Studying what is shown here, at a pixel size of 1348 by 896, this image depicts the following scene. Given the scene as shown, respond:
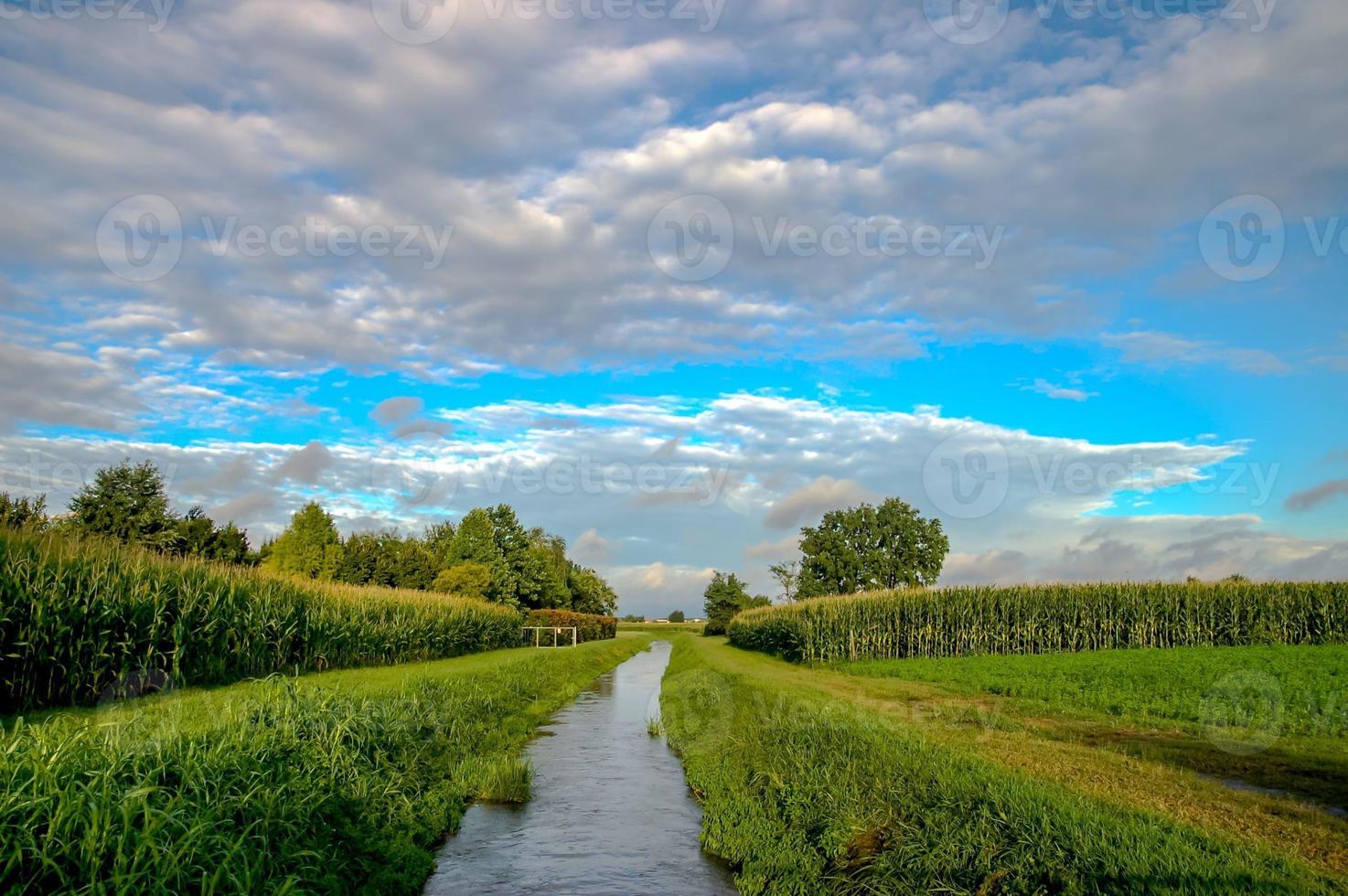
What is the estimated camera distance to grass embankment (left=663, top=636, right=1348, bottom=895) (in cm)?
581

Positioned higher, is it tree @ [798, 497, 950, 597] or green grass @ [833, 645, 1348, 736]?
tree @ [798, 497, 950, 597]

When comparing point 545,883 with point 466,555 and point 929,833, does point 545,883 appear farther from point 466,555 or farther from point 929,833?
point 466,555

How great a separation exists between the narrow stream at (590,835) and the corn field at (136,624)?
23.1 ft

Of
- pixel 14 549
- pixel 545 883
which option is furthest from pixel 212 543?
pixel 545 883

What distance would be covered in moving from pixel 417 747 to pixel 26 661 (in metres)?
6.19

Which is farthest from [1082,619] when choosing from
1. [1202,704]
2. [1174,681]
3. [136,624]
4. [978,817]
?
[136,624]

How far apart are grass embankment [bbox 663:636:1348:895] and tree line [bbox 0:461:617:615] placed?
38.7 metres

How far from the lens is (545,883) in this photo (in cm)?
812

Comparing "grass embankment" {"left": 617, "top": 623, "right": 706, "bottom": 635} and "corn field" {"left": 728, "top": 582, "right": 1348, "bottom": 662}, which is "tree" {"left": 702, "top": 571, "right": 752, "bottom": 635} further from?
"corn field" {"left": 728, "top": 582, "right": 1348, "bottom": 662}

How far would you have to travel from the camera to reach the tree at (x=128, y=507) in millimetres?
42125

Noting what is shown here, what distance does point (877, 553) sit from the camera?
89.1 metres

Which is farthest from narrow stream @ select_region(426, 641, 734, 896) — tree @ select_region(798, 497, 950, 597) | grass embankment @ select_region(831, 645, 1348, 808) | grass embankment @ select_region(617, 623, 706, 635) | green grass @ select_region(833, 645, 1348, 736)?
grass embankment @ select_region(617, 623, 706, 635)

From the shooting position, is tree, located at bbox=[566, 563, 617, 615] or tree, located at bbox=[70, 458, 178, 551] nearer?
tree, located at bbox=[70, 458, 178, 551]

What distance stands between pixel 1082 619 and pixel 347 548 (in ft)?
203
